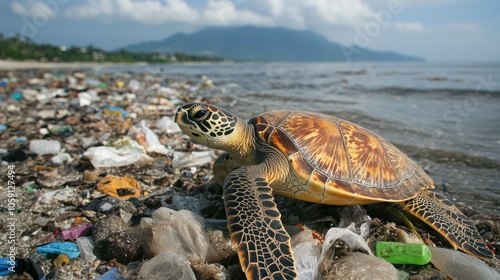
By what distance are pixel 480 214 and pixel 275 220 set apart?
8.82 feet

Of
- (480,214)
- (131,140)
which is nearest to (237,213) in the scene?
(480,214)

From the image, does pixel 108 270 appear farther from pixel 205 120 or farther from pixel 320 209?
pixel 320 209

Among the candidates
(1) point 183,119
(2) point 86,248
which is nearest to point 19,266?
(2) point 86,248

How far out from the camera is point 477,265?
2.20 metres

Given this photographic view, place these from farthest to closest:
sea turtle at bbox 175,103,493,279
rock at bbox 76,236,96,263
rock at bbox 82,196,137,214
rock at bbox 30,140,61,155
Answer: rock at bbox 30,140,61,155 → rock at bbox 82,196,137,214 → sea turtle at bbox 175,103,493,279 → rock at bbox 76,236,96,263

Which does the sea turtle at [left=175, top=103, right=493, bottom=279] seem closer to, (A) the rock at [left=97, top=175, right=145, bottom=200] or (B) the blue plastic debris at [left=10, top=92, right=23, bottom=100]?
(A) the rock at [left=97, top=175, right=145, bottom=200]

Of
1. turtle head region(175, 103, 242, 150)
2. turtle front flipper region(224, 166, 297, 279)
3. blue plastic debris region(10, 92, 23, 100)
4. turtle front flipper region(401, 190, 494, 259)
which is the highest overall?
turtle head region(175, 103, 242, 150)

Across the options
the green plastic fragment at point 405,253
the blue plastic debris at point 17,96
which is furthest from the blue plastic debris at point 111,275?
the blue plastic debris at point 17,96

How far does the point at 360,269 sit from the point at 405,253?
49cm

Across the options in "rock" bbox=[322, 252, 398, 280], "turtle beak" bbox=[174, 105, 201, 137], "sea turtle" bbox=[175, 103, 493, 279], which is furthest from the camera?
"turtle beak" bbox=[174, 105, 201, 137]

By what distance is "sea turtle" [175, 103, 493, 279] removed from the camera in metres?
2.60

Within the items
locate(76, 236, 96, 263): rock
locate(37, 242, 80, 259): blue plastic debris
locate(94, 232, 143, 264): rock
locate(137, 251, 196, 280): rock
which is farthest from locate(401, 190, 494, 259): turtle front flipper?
locate(37, 242, 80, 259): blue plastic debris

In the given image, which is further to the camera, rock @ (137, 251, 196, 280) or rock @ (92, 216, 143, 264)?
rock @ (92, 216, 143, 264)

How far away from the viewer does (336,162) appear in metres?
2.95
